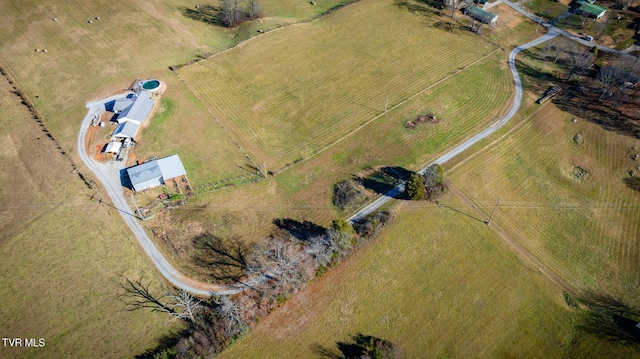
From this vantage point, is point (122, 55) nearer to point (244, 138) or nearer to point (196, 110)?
point (196, 110)

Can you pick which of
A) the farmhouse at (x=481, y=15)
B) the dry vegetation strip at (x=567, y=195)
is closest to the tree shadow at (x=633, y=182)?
the dry vegetation strip at (x=567, y=195)

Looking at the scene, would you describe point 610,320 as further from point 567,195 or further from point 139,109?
point 139,109

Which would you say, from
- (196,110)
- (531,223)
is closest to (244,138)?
(196,110)

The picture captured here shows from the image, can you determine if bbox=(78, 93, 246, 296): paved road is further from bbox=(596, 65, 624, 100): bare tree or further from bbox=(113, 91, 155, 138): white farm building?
bbox=(596, 65, 624, 100): bare tree

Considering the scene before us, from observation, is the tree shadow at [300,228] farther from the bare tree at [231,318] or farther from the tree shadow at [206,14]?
the tree shadow at [206,14]

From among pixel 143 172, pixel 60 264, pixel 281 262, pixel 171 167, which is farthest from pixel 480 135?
pixel 60 264
